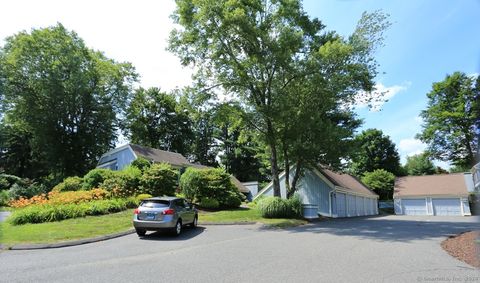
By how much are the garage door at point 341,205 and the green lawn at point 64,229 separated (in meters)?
20.0

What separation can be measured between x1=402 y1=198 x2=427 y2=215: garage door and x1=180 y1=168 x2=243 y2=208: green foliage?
28853mm

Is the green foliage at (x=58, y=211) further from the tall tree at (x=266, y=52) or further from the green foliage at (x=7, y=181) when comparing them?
the green foliage at (x=7, y=181)

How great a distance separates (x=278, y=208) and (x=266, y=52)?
33.3ft

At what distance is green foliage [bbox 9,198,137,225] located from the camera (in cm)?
1562

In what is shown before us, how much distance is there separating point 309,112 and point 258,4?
8100 millimetres

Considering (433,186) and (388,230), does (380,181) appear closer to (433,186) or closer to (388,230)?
(433,186)

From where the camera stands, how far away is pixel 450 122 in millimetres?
47250

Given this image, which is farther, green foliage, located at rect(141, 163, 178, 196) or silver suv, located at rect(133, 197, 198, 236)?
green foliage, located at rect(141, 163, 178, 196)

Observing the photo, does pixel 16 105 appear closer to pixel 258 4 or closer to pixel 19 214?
pixel 19 214

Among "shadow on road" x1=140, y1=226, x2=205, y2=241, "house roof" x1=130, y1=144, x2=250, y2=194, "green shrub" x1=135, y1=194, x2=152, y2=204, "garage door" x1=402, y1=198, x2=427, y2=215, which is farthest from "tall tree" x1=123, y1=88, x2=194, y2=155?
"shadow on road" x1=140, y1=226, x2=205, y2=241

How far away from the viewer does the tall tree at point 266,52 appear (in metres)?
21.3

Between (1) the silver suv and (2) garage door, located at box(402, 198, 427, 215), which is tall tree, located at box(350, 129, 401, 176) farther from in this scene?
(1) the silver suv

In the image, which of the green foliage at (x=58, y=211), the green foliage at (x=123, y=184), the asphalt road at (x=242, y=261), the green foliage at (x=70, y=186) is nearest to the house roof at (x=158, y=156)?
the green foliage at (x=70, y=186)

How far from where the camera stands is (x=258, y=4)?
74.3 ft
